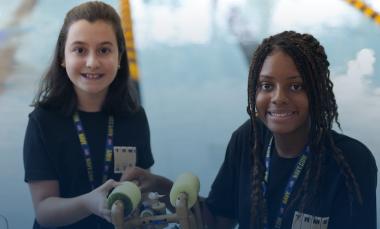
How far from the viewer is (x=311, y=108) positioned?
1.08 m

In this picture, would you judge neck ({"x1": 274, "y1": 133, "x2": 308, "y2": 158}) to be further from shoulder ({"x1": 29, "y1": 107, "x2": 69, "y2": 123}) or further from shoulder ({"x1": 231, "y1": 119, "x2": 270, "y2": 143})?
shoulder ({"x1": 29, "y1": 107, "x2": 69, "y2": 123})

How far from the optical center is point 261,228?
44.7 inches

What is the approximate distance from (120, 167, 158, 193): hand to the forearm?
0.12m

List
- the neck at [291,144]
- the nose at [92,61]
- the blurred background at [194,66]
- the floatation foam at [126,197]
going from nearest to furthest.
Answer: the floatation foam at [126,197]
the neck at [291,144]
the nose at [92,61]
the blurred background at [194,66]

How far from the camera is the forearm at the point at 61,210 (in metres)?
1.21

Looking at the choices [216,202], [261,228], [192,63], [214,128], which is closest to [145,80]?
[192,63]

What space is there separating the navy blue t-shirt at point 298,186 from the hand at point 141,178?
0.18 meters

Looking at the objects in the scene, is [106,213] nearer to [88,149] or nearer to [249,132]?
[88,149]

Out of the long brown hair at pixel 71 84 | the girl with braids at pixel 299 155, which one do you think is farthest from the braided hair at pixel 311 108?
the long brown hair at pixel 71 84

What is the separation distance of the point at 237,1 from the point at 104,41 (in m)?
0.46

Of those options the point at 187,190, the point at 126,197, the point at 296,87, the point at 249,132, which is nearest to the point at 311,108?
the point at 296,87

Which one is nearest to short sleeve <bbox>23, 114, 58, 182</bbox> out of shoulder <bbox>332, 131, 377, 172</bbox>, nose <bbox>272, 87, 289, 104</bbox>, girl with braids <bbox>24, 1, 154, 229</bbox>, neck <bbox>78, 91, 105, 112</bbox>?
girl with braids <bbox>24, 1, 154, 229</bbox>

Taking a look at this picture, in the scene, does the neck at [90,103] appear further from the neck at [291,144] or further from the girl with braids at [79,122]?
the neck at [291,144]

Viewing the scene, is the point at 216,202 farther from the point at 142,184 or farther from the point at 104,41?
the point at 104,41
